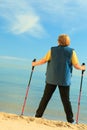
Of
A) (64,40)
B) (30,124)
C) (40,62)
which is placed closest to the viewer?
(30,124)

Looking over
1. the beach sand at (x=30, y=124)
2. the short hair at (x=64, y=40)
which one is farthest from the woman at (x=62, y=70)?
the beach sand at (x=30, y=124)

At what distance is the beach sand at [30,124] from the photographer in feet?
43.1

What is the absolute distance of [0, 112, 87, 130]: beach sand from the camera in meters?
13.1

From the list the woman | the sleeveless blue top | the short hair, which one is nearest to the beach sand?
the woman

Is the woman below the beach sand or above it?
above

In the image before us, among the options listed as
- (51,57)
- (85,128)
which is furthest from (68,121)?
(51,57)

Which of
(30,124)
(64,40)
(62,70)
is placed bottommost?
(30,124)

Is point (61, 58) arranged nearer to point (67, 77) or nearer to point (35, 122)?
point (67, 77)

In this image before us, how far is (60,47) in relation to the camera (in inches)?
572

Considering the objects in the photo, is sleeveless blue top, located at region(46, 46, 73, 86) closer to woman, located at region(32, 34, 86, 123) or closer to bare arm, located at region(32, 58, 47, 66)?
woman, located at region(32, 34, 86, 123)

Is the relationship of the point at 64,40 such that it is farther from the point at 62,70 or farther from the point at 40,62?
the point at 40,62

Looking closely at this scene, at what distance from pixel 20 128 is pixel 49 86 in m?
1.89

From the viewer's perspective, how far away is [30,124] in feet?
44.4

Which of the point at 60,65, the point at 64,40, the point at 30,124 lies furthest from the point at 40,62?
the point at 30,124
